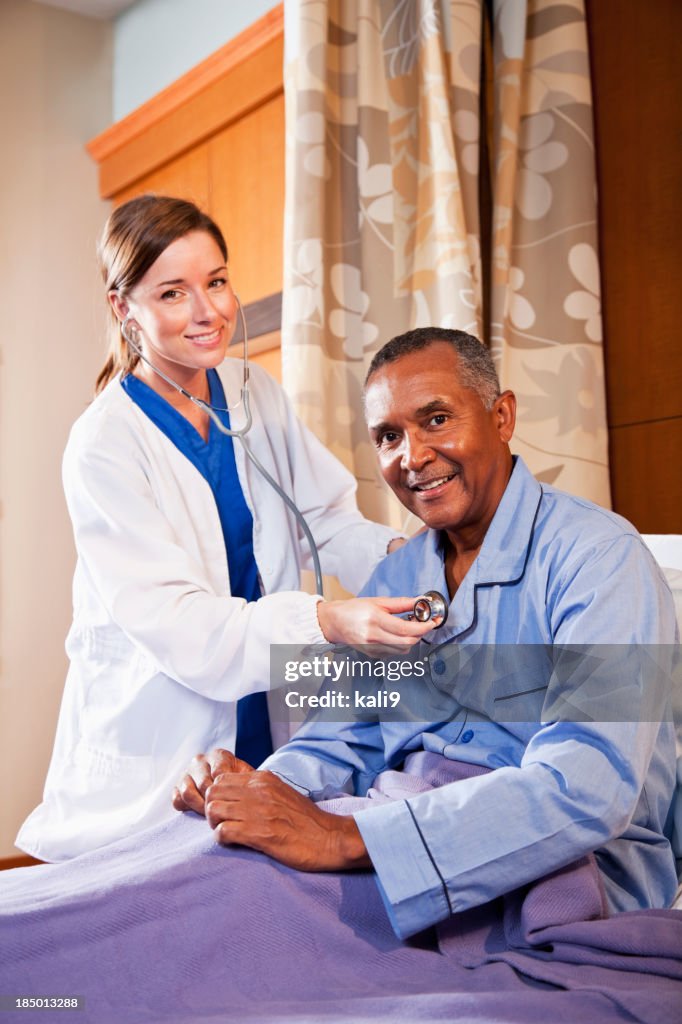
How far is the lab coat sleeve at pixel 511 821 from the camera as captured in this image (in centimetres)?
99

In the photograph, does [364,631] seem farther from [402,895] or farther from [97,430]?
[97,430]

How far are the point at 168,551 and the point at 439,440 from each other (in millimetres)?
464

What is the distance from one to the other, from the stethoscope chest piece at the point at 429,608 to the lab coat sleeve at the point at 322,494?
51 centimetres

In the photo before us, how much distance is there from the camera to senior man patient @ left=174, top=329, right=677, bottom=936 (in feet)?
3.27

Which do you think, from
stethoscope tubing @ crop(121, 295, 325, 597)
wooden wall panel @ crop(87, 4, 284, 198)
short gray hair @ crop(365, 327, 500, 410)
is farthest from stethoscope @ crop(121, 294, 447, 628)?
wooden wall panel @ crop(87, 4, 284, 198)

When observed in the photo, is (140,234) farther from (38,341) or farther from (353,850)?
(38,341)

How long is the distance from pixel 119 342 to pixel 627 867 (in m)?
1.19

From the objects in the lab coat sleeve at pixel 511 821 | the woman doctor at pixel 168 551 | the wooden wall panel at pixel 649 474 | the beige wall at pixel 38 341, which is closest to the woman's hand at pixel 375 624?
the woman doctor at pixel 168 551

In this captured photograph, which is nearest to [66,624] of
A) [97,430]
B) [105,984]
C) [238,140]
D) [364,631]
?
[238,140]

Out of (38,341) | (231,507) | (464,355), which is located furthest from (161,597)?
(38,341)

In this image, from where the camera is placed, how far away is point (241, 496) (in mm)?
1786

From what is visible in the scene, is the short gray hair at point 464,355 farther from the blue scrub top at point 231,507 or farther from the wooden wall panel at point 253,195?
the wooden wall panel at point 253,195

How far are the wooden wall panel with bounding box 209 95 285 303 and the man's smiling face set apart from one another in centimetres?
151

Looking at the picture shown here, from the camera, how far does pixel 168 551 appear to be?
60.3 inches
